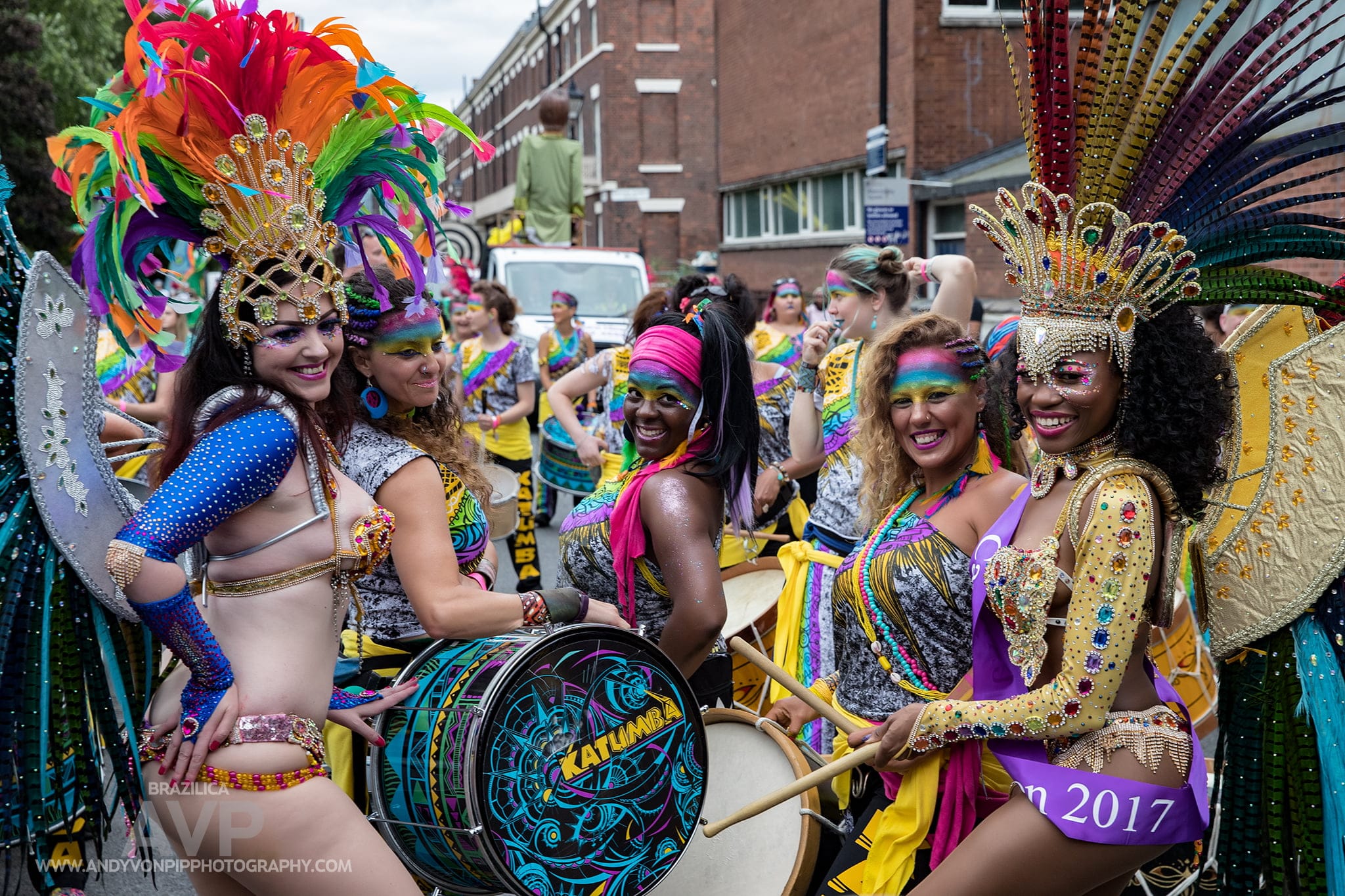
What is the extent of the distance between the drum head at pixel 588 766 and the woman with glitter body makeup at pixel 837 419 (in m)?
1.61

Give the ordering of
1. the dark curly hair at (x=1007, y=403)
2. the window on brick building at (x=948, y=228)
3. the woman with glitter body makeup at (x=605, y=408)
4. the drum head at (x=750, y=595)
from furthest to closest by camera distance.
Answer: the window on brick building at (x=948, y=228) < the woman with glitter body makeup at (x=605, y=408) < the drum head at (x=750, y=595) < the dark curly hair at (x=1007, y=403)

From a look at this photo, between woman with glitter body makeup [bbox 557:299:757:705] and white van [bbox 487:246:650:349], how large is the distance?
1168 cm

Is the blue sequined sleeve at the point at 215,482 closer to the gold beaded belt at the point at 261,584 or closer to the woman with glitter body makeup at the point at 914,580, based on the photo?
the gold beaded belt at the point at 261,584

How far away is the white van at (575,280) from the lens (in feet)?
50.5

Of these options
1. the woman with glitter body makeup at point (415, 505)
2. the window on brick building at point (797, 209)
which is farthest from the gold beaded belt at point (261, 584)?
the window on brick building at point (797, 209)

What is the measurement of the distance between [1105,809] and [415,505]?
5.14ft

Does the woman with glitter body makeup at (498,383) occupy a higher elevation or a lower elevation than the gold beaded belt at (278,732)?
higher

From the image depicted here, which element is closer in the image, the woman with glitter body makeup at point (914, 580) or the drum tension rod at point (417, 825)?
the drum tension rod at point (417, 825)

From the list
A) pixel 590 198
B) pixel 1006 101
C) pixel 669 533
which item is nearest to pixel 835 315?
pixel 669 533

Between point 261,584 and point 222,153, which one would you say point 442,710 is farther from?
point 222,153

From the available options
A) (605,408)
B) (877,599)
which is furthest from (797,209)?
(877,599)

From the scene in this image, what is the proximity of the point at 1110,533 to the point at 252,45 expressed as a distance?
190 centimetres

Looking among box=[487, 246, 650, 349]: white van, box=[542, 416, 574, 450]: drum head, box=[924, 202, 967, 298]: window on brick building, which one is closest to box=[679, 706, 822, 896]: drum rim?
box=[542, 416, 574, 450]: drum head

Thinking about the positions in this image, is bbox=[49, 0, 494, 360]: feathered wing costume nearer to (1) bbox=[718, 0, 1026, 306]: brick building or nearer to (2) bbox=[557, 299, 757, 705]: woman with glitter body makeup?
(2) bbox=[557, 299, 757, 705]: woman with glitter body makeup
